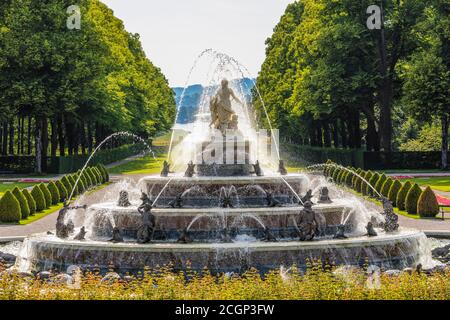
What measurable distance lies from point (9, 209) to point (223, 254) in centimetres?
1608

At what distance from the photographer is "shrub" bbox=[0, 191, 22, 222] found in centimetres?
3272

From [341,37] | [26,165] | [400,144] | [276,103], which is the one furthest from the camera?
[400,144]

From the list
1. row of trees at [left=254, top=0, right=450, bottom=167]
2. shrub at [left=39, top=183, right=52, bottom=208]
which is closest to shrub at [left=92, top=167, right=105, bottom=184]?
shrub at [left=39, top=183, right=52, bottom=208]

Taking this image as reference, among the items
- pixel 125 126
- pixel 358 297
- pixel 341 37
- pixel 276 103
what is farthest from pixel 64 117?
pixel 358 297

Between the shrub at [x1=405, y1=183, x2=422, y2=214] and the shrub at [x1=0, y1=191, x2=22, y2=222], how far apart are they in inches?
728

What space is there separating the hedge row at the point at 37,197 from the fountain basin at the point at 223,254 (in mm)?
11848

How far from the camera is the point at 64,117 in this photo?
69.6 metres

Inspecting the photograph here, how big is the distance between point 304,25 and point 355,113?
1736cm

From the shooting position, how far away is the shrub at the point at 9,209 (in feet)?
107

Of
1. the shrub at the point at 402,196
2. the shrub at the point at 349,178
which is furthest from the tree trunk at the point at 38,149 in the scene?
the shrub at the point at 402,196

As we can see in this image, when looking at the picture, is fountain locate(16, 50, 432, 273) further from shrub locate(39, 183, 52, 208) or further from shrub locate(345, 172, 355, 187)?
shrub locate(345, 172, 355, 187)

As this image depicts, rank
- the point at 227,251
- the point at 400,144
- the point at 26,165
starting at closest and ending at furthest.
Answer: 1. the point at 227,251
2. the point at 26,165
3. the point at 400,144

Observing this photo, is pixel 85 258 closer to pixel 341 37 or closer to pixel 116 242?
pixel 116 242

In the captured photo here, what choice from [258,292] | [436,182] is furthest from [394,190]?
[258,292]
